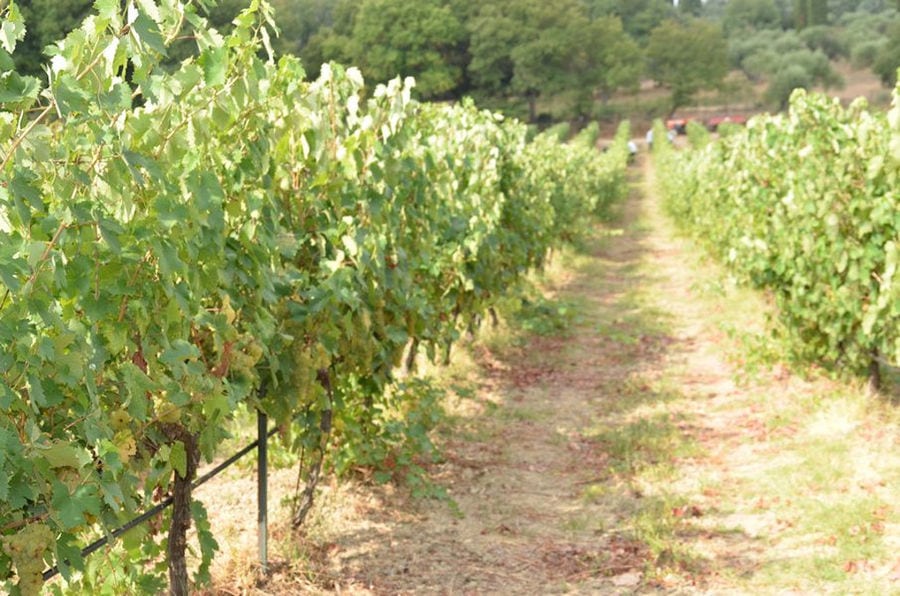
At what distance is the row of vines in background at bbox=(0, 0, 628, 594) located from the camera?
2.56m

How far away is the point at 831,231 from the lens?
6.82 metres

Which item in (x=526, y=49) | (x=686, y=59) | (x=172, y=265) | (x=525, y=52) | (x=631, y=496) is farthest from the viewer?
(x=686, y=59)

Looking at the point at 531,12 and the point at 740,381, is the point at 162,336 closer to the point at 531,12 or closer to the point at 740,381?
the point at 740,381

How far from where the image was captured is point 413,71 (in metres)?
77.3

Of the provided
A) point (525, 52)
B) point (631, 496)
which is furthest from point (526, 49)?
point (631, 496)

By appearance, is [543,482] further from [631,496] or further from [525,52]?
[525,52]

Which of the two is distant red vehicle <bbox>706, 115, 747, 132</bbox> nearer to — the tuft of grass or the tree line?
the tree line

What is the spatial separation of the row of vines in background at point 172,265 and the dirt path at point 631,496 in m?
0.67

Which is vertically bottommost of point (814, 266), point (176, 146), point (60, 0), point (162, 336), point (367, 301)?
point (814, 266)

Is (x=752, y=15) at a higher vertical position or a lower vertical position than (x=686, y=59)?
higher

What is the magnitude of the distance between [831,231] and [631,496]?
2.44 metres

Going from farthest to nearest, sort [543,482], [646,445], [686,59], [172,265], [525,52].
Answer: [686,59] < [525,52] < [646,445] < [543,482] < [172,265]

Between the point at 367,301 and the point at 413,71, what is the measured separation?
74.5 metres

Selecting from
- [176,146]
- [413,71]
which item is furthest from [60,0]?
[413,71]
